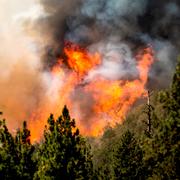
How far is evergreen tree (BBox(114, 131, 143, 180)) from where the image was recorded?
173ft

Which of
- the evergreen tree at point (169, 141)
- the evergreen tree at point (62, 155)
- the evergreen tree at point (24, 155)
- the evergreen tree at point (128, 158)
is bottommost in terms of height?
the evergreen tree at point (169, 141)

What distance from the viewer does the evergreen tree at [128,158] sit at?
52.8m

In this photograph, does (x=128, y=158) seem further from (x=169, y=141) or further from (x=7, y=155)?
(x=169, y=141)

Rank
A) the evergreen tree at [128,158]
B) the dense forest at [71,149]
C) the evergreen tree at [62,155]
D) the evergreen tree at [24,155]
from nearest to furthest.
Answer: the dense forest at [71,149]
the evergreen tree at [62,155]
the evergreen tree at [24,155]
the evergreen tree at [128,158]

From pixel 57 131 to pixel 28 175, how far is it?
222 inches

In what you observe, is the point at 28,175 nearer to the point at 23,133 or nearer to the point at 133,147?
the point at 23,133

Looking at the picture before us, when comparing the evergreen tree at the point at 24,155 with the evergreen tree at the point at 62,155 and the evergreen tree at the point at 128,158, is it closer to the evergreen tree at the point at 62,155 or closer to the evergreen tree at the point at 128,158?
the evergreen tree at the point at 62,155

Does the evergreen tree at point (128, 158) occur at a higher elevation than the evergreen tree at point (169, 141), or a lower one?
higher

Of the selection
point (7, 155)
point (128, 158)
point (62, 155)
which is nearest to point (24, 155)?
point (7, 155)

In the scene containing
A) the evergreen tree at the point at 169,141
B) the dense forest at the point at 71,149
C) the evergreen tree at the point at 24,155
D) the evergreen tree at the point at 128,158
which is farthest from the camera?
the evergreen tree at the point at 128,158

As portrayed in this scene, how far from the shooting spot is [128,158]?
175 feet

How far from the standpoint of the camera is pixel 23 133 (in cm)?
3869

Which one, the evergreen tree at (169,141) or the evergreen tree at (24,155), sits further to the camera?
the evergreen tree at (24,155)

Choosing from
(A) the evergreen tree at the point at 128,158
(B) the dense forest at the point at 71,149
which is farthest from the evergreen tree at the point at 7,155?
(A) the evergreen tree at the point at 128,158
